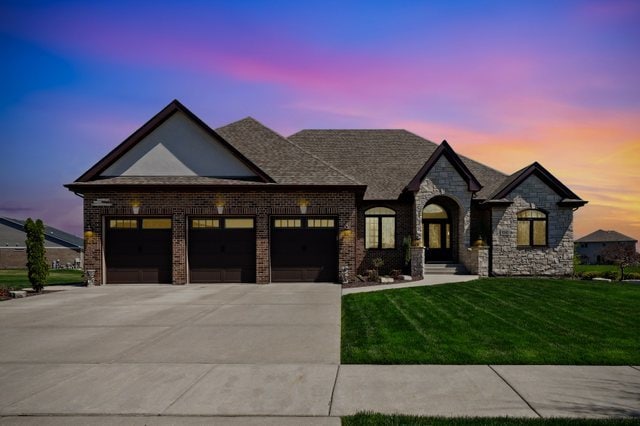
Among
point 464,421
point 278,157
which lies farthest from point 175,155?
point 464,421

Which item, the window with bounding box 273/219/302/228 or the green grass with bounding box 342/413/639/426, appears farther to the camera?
the window with bounding box 273/219/302/228

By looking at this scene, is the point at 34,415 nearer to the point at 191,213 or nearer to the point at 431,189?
the point at 191,213

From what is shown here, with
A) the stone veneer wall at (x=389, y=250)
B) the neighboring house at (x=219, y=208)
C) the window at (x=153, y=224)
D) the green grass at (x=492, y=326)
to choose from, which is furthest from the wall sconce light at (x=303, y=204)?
the window at (x=153, y=224)

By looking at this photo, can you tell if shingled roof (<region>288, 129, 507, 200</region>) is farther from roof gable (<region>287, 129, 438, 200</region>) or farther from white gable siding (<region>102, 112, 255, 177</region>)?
white gable siding (<region>102, 112, 255, 177</region>)

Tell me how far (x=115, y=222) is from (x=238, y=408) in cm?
1623

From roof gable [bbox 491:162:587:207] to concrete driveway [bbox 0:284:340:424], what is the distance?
12.1 metres

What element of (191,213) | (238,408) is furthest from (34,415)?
(191,213)

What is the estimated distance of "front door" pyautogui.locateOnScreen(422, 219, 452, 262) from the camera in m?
23.1

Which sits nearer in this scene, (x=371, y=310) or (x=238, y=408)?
(x=238, y=408)

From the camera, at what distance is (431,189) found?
21031mm

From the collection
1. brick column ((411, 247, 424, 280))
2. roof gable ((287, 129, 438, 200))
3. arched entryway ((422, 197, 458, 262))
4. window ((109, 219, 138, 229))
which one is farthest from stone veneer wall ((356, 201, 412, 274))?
window ((109, 219, 138, 229))

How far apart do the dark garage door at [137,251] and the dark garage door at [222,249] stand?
120 cm

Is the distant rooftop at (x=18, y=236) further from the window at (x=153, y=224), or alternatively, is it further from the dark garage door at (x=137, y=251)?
the window at (x=153, y=224)

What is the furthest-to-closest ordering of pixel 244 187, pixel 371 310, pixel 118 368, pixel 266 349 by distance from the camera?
pixel 244 187, pixel 371 310, pixel 266 349, pixel 118 368
